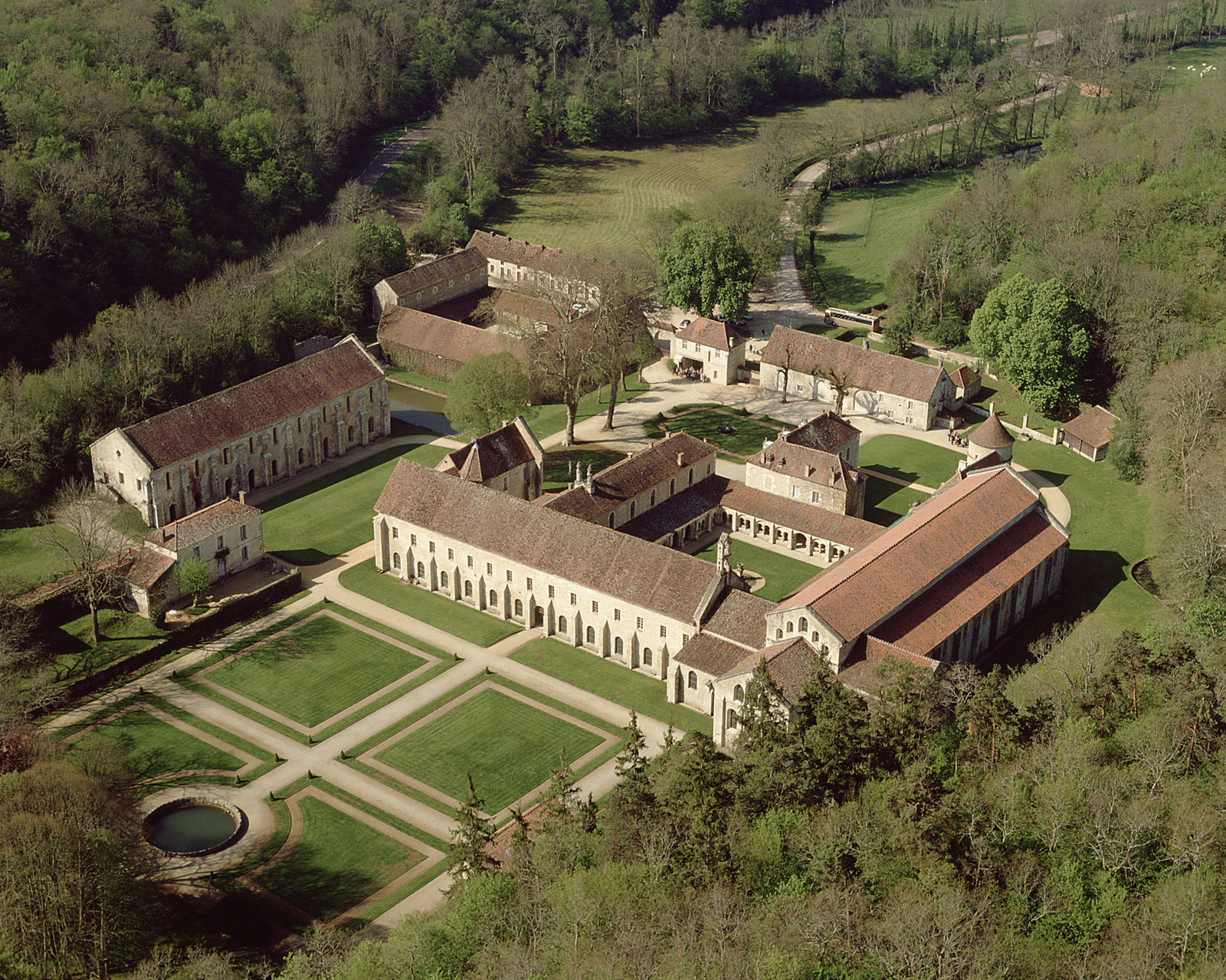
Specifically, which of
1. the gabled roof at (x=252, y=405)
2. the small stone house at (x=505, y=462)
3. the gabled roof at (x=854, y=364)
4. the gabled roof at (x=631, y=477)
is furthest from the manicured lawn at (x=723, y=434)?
the gabled roof at (x=252, y=405)

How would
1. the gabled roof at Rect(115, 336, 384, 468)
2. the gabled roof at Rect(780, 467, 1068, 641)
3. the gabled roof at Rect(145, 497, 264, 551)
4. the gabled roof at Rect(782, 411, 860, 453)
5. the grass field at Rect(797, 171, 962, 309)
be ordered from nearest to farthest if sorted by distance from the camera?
the gabled roof at Rect(780, 467, 1068, 641)
the gabled roof at Rect(145, 497, 264, 551)
the gabled roof at Rect(115, 336, 384, 468)
the gabled roof at Rect(782, 411, 860, 453)
the grass field at Rect(797, 171, 962, 309)

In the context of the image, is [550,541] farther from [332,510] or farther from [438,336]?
[438,336]

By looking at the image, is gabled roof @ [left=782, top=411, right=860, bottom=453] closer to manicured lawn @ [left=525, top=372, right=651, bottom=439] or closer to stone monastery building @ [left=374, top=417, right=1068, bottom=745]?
stone monastery building @ [left=374, top=417, right=1068, bottom=745]

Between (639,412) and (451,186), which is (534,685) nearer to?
(639,412)

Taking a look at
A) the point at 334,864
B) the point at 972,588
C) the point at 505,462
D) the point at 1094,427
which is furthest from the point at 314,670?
the point at 1094,427

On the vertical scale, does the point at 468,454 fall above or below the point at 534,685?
above

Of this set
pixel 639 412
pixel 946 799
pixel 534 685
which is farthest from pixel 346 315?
pixel 946 799

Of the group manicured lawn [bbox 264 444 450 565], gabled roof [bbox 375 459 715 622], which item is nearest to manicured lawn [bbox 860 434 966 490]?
gabled roof [bbox 375 459 715 622]
